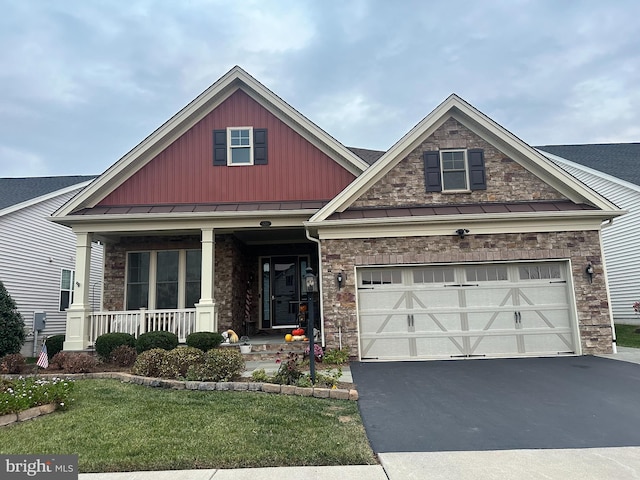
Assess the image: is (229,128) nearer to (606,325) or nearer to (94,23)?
(94,23)

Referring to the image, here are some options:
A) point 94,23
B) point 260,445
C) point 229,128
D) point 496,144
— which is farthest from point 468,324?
point 94,23

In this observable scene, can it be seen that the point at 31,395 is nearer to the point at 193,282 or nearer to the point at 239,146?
the point at 193,282

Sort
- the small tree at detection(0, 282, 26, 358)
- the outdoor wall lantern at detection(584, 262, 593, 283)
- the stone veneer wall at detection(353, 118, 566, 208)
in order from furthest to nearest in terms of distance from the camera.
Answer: the small tree at detection(0, 282, 26, 358)
the stone veneer wall at detection(353, 118, 566, 208)
the outdoor wall lantern at detection(584, 262, 593, 283)

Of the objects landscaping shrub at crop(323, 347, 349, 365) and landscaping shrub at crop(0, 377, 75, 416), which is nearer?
landscaping shrub at crop(0, 377, 75, 416)

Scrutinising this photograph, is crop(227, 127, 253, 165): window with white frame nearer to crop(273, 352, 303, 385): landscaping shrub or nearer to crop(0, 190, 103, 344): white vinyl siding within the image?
crop(273, 352, 303, 385): landscaping shrub

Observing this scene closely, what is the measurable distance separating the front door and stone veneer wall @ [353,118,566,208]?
4056 mm

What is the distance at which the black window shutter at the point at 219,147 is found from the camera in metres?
11.9

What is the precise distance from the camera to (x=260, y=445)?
4.31 meters

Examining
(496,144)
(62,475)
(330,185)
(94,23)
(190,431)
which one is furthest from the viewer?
(94,23)

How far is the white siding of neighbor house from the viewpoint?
1534 centimetres

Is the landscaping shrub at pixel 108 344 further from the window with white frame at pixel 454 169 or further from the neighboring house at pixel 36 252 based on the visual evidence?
the window with white frame at pixel 454 169

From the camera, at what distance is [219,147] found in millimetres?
12031

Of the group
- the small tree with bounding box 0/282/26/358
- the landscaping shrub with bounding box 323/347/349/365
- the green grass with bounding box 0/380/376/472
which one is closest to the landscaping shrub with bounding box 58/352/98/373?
the green grass with bounding box 0/380/376/472

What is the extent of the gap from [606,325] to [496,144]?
4927 millimetres
